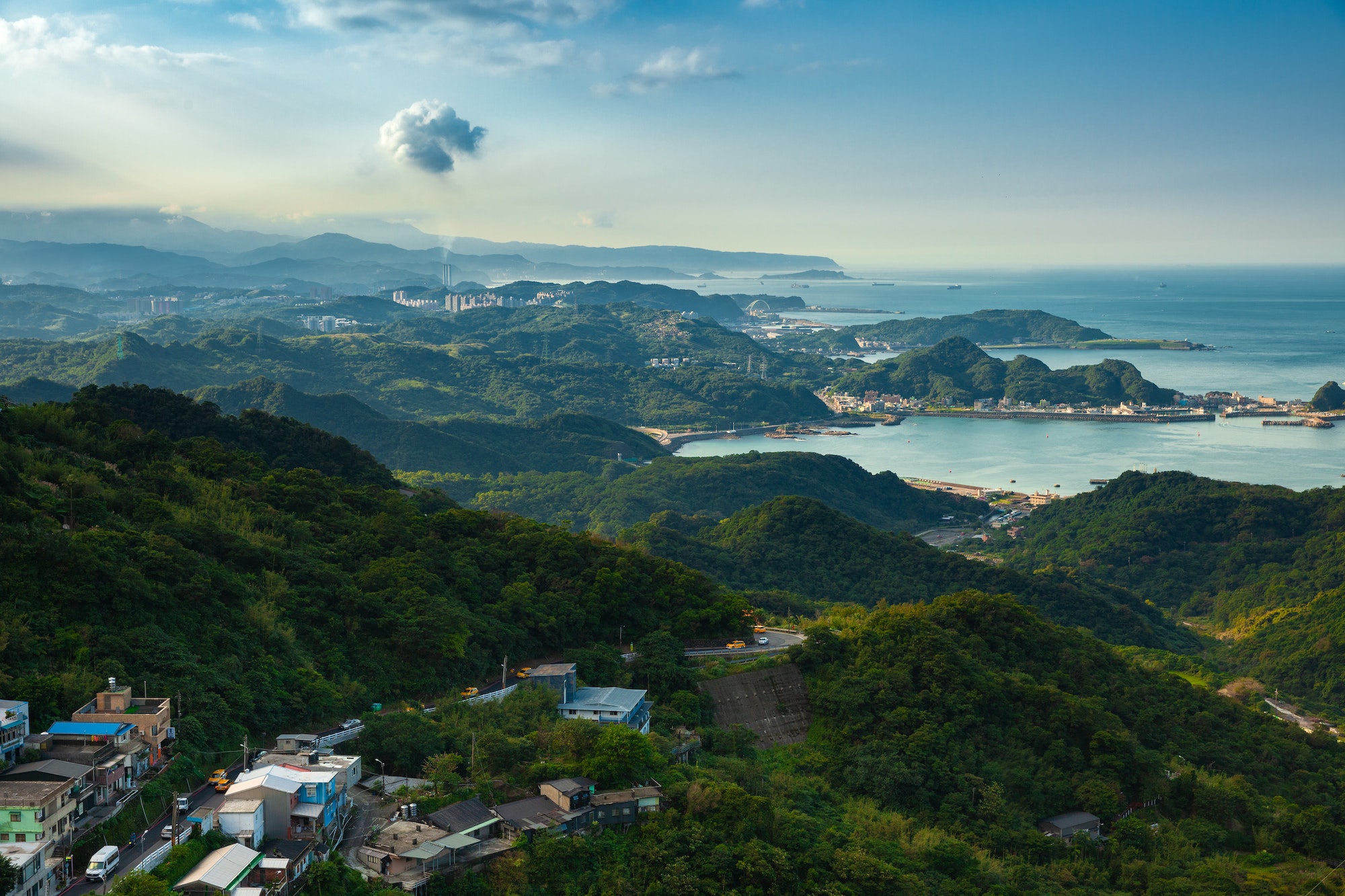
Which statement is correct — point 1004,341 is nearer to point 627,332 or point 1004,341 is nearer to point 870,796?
point 627,332

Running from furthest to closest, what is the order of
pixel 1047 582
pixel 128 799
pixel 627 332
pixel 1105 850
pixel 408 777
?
pixel 627 332 < pixel 1047 582 < pixel 1105 850 < pixel 408 777 < pixel 128 799

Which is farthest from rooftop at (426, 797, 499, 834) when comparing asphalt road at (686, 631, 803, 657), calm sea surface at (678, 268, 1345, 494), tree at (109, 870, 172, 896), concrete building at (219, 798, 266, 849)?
calm sea surface at (678, 268, 1345, 494)

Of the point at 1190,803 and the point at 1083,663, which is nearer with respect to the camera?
the point at 1190,803

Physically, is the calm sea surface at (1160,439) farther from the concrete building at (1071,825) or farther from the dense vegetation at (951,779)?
the concrete building at (1071,825)

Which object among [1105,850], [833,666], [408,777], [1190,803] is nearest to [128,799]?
[408,777]

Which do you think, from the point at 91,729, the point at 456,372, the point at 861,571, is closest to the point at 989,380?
the point at 456,372

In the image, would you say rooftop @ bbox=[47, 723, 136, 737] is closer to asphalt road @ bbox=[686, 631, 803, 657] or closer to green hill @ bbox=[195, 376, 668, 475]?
asphalt road @ bbox=[686, 631, 803, 657]
